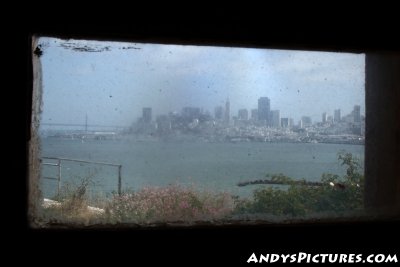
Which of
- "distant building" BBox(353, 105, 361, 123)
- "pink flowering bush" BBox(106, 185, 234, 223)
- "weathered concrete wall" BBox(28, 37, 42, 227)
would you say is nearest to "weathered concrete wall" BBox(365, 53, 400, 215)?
"distant building" BBox(353, 105, 361, 123)

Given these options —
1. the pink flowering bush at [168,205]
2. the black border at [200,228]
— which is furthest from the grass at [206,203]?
the black border at [200,228]

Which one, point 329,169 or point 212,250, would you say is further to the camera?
point 329,169

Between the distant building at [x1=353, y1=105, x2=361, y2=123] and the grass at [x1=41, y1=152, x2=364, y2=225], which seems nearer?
the grass at [x1=41, y1=152, x2=364, y2=225]

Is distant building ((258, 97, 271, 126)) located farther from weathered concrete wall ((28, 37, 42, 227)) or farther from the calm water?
weathered concrete wall ((28, 37, 42, 227))

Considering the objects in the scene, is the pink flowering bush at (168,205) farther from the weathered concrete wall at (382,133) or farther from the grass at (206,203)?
the weathered concrete wall at (382,133)

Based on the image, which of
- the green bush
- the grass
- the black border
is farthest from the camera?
the green bush

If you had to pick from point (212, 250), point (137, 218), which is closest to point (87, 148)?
point (137, 218)

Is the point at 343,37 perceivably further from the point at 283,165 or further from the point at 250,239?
the point at 250,239

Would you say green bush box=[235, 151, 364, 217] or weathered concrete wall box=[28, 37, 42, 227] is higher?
weathered concrete wall box=[28, 37, 42, 227]
